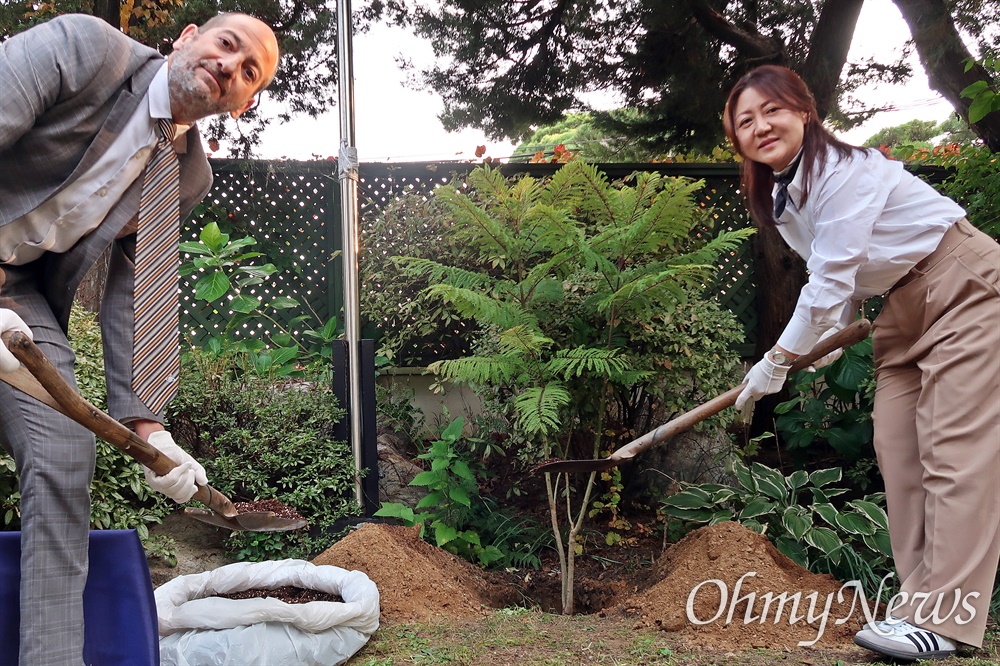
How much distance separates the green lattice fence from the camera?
5.41m

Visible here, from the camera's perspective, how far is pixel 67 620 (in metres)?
1.68

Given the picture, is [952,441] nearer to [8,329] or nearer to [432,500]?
[432,500]

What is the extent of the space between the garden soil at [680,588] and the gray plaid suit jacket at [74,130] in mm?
1294

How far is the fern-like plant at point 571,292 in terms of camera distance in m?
3.03

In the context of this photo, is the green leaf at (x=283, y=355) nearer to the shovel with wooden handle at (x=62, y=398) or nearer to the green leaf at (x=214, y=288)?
the green leaf at (x=214, y=288)

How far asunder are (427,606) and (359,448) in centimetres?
121

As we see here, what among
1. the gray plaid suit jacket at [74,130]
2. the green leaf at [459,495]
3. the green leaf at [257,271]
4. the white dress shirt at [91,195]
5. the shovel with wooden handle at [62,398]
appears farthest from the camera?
the green leaf at [257,271]

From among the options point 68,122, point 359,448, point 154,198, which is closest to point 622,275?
point 359,448

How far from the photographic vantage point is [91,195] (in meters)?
1.81

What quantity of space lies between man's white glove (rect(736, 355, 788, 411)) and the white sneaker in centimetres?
80

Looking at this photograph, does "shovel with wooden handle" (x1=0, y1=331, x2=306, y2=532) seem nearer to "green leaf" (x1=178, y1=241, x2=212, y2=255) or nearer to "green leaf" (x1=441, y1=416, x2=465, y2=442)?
"green leaf" (x1=441, y1=416, x2=465, y2=442)

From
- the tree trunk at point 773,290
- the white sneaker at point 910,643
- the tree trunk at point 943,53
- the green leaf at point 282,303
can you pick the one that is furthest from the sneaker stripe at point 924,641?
the green leaf at point 282,303

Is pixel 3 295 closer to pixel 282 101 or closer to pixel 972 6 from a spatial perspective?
pixel 282 101

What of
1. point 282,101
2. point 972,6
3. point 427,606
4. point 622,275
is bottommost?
point 427,606
